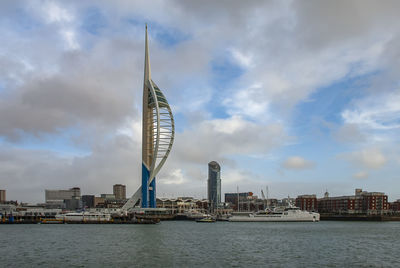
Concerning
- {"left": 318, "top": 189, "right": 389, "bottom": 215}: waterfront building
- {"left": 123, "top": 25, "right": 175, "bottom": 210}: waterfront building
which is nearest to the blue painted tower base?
{"left": 123, "top": 25, "right": 175, "bottom": 210}: waterfront building

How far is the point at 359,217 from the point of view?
130 m

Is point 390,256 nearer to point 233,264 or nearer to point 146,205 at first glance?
point 233,264

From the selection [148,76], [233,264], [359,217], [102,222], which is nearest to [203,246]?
[233,264]

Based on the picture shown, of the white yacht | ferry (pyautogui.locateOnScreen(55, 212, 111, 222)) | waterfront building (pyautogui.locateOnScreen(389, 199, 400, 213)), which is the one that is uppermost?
ferry (pyautogui.locateOnScreen(55, 212, 111, 222))

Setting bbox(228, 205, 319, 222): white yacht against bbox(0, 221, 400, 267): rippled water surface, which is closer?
bbox(0, 221, 400, 267): rippled water surface

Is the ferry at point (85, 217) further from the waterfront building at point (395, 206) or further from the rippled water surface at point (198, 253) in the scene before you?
the waterfront building at point (395, 206)

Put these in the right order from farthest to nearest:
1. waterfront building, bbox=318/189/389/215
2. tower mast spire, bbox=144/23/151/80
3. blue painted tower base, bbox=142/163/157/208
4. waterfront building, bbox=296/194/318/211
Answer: waterfront building, bbox=296/194/318/211, waterfront building, bbox=318/189/389/215, tower mast spire, bbox=144/23/151/80, blue painted tower base, bbox=142/163/157/208

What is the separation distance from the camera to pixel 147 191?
383ft

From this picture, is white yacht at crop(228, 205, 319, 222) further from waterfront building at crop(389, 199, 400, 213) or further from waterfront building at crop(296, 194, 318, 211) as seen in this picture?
waterfront building at crop(389, 199, 400, 213)

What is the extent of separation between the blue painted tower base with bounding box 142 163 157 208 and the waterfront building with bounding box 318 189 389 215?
7084 centimetres

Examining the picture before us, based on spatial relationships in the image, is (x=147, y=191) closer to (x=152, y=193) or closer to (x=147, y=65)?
(x=152, y=193)

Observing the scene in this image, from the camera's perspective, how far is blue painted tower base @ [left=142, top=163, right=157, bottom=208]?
116 metres

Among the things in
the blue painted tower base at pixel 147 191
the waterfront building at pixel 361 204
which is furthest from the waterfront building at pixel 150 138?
the waterfront building at pixel 361 204

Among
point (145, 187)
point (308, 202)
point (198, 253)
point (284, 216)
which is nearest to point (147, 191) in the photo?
point (145, 187)
